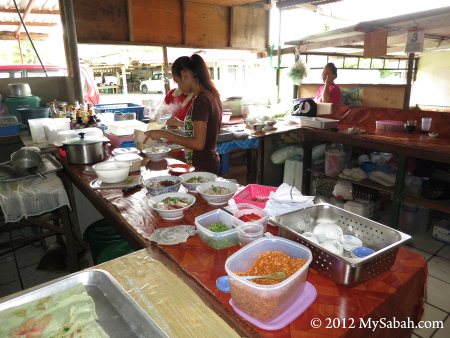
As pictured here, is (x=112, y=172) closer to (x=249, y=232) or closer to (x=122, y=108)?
(x=249, y=232)

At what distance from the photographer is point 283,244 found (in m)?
1.28

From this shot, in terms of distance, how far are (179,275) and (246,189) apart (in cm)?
92

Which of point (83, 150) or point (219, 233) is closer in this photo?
point (219, 233)

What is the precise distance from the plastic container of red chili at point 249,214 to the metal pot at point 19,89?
13.0ft

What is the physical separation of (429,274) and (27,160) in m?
4.14

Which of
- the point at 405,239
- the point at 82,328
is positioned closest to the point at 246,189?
the point at 405,239

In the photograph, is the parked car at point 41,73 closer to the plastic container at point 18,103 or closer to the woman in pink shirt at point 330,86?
the plastic container at point 18,103

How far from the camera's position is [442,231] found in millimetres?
3752

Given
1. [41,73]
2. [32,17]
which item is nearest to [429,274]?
[41,73]

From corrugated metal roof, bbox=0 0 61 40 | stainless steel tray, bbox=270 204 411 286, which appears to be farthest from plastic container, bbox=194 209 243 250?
corrugated metal roof, bbox=0 0 61 40

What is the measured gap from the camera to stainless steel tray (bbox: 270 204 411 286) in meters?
1.19

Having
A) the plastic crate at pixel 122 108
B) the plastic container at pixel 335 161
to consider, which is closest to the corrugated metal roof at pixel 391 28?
the plastic container at pixel 335 161

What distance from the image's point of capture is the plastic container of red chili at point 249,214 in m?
1.51

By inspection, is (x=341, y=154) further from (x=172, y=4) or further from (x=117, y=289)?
(x=117, y=289)
